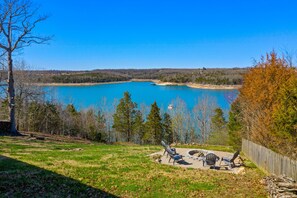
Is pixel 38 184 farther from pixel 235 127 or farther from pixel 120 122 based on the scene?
pixel 120 122

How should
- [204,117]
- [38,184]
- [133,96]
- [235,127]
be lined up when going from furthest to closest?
[133,96] → [204,117] → [235,127] → [38,184]

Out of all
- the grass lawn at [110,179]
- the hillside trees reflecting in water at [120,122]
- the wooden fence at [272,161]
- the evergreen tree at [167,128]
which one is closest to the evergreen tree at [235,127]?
the wooden fence at [272,161]

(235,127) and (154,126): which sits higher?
(235,127)

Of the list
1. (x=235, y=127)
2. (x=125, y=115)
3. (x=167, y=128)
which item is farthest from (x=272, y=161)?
(x=125, y=115)

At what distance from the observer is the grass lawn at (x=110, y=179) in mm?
9023

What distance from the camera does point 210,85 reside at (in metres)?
105

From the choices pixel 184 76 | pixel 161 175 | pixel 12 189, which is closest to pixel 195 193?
pixel 161 175

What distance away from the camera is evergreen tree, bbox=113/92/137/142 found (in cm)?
4617

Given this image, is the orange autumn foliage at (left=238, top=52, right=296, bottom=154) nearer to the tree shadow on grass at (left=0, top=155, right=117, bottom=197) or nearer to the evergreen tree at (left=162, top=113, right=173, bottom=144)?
the tree shadow on grass at (left=0, top=155, right=117, bottom=197)

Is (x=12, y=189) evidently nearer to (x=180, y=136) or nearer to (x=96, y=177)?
(x=96, y=177)

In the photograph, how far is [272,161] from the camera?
11.4m

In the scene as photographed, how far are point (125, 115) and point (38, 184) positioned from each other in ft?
122

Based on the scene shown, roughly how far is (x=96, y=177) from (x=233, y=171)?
6.23 meters

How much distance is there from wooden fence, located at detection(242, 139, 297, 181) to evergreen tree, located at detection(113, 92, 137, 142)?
1256 inches
